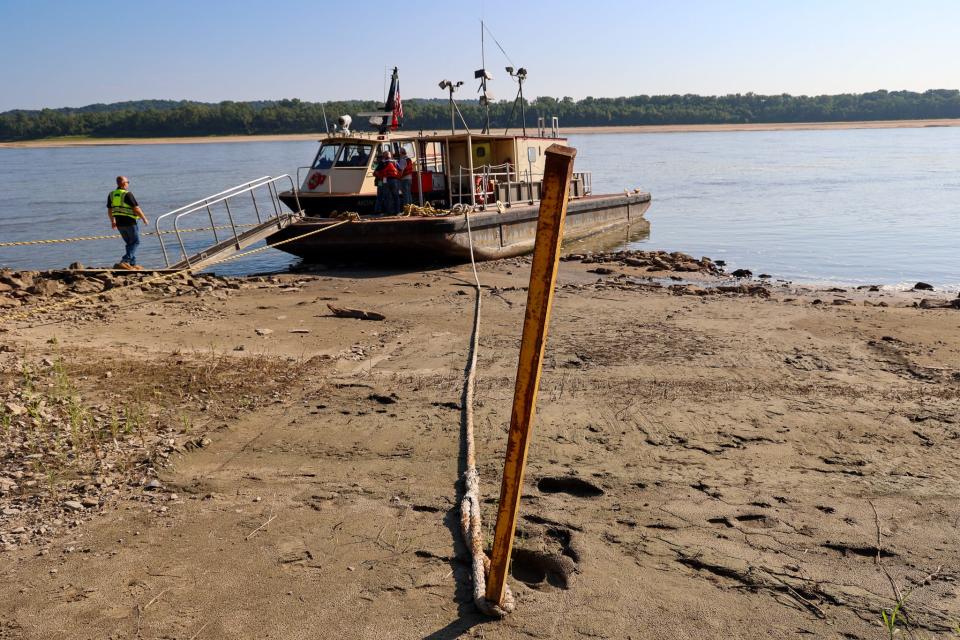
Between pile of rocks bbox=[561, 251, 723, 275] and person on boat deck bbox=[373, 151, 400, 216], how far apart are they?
4.25 m

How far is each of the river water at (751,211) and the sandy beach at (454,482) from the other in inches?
348

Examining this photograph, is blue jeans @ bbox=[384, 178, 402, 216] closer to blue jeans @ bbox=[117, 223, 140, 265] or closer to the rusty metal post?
blue jeans @ bbox=[117, 223, 140, 265]

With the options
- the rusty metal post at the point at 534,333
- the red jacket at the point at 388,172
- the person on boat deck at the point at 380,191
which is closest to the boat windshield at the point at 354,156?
the person on boat deck at the point at 380,191

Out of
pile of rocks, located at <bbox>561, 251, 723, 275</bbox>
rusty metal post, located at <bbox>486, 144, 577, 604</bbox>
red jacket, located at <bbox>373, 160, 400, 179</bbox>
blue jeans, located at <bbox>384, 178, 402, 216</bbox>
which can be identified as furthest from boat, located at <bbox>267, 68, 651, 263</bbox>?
rusty metal post, located at <bbox>486, 144, 577, 604</bbox>

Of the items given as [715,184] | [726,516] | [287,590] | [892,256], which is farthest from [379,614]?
[715,184]

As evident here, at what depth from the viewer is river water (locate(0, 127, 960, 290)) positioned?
17.7 metres

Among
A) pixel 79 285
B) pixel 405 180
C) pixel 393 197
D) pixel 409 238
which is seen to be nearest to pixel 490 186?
pixel 405 180

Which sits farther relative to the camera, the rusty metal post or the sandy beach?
the sandy beach

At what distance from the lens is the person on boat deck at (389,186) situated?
50.5ft

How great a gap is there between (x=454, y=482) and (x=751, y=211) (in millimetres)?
25750

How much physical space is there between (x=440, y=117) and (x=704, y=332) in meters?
100

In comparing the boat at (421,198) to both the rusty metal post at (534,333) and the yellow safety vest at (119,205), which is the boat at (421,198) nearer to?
the yellow safety vest at (119,205)

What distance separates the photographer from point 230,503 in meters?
4.57

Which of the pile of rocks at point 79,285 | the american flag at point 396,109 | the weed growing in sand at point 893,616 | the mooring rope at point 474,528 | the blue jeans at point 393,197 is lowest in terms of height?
the weed growing in sand at point 893,616
